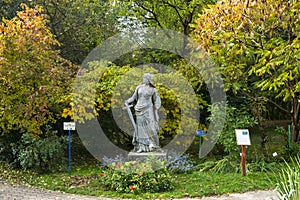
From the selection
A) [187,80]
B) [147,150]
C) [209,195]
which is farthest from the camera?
[187,80]

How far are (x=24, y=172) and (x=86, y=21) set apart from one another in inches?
236

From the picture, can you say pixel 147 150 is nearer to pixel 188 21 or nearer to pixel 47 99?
pixel 47 99

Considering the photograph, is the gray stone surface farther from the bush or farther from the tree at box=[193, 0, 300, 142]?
the tree at box=[193, 0, 300, 142]

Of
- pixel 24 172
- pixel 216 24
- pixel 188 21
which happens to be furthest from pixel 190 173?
pixel 188 21

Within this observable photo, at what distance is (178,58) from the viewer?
1200 cm

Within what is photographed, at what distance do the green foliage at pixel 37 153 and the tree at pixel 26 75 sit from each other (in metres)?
0.47

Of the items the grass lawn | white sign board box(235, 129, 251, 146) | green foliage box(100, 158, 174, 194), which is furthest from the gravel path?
white sign board box(235, 129, 251, 146)

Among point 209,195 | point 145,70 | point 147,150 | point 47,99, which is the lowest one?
point 209,195

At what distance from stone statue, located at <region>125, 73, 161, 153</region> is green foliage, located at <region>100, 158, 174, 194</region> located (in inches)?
35.5

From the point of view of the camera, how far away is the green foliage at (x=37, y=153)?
28.6 ft

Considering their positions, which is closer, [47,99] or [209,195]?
[209,195]

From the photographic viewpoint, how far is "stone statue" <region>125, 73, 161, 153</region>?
8.12 meters

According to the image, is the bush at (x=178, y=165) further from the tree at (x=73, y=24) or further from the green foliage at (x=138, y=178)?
the tree at (x=73, y=24)

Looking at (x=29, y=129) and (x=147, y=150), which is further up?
(x=29, y=129)
